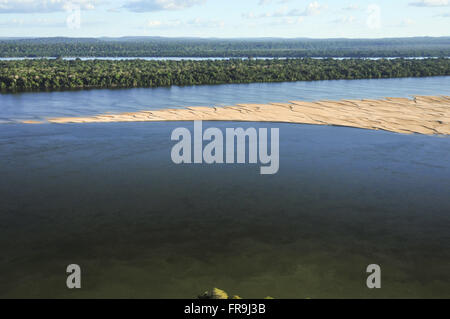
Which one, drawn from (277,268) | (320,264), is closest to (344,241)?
(320,264)

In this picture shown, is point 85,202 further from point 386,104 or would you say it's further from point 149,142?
point 386,104

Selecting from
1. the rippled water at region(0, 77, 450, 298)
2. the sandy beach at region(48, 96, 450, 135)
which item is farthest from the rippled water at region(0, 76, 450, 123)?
the rippled water at region(0, 77, 450, 298)

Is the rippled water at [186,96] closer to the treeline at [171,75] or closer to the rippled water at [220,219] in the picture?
the treeline at [171,75]

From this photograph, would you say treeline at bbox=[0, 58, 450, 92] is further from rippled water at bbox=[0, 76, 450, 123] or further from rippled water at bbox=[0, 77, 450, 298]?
rippled water at bbox=[0, 77, 450, 298]

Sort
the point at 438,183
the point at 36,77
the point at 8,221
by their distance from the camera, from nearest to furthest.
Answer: the point at 8,221, the point at 438,183, the point at 36,77

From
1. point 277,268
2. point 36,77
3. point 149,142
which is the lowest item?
point 277,268

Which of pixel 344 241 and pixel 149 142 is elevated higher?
pixel 149 142
